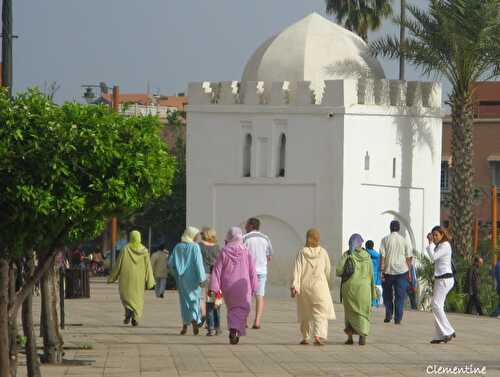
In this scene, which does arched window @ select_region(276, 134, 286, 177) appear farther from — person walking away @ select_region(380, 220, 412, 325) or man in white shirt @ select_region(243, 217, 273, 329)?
man in white shirt @ select_region(243, 217, 273, 329)

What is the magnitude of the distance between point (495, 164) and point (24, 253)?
56.2m

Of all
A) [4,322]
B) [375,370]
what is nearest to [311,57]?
[375,370]

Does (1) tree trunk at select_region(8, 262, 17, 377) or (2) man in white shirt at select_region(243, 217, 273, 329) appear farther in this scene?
(2) man in white shirt at select_region(243, 217, 273, 329)

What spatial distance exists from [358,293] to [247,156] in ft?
60.1

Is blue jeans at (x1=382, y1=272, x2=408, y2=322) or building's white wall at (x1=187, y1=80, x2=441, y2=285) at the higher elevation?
building's white wall at (x1=187, y1=80, x2=441, y2=285)

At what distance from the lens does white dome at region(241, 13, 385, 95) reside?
38.2 meters

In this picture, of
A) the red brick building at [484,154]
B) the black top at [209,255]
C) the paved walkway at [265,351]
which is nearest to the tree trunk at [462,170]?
the paved walkway at [265,351]

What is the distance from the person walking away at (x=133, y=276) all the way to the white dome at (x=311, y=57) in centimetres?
1462

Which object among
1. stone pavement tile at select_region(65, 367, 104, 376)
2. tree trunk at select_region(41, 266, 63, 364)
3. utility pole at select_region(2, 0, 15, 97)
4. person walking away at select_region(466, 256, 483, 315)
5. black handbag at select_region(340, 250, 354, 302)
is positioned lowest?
person walking away at select_region(466, 256, 483, 315)

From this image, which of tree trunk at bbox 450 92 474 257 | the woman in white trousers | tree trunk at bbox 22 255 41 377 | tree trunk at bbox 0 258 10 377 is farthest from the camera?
tree trunk at bbox 450 92 474 257

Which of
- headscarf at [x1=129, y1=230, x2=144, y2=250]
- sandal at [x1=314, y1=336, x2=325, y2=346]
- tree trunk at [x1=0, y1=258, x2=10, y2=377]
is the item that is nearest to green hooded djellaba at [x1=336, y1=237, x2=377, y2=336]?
sandal at [x1=314, y1=336, x2=325, y2=346]

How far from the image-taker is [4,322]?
13203 mm

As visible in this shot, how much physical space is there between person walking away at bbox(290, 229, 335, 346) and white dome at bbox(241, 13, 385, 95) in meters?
18.2

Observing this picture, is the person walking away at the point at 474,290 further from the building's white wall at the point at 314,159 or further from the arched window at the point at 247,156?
the arched window at the point at 247,156
